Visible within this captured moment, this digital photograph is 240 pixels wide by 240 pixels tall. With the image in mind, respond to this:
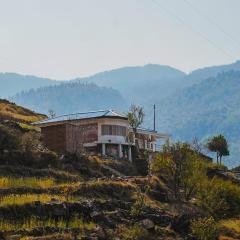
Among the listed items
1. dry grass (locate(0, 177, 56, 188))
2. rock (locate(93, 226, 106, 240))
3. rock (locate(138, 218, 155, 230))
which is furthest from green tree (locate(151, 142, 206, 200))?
Answer: rock (locate(93, 226, 106, 240))

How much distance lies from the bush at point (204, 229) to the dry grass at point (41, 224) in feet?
27.3

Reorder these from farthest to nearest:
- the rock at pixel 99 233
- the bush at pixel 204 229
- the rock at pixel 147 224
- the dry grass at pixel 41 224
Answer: the bush at pixel 204 229 → the rock at pixel 147 224 → the rock at pixel 99 233 → the dry grass at pixel 41 224

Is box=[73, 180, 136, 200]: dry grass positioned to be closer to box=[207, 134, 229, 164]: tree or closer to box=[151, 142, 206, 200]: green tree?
box=[151, 142, 206, 200]: green tree

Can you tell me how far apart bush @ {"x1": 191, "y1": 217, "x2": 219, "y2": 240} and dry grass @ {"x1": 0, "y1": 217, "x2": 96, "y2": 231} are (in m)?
8.32

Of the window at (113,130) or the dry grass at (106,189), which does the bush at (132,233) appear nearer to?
the dry grass at (106,189)

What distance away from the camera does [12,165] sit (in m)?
56.0

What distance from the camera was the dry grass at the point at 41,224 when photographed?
40719mm

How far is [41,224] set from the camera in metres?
42.0

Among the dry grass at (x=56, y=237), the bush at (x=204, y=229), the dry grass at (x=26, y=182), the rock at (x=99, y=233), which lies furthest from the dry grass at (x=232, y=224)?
the dry grass at (x=56, y=237)

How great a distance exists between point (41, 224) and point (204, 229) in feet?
41.3

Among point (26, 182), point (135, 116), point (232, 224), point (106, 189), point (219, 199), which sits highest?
point (135, 116)

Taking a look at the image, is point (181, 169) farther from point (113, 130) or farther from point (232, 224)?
point (113, 130)

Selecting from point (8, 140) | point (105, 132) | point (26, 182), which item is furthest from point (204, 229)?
point (105, 132)

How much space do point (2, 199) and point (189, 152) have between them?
24.2 metres
